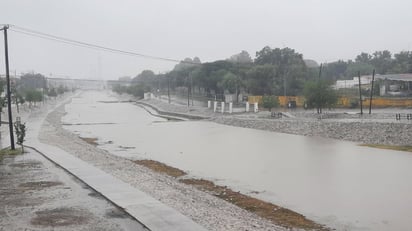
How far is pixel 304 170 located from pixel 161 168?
5916mm

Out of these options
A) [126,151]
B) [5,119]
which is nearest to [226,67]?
[5,119]

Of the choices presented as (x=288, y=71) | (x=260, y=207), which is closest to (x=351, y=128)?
(x=260, y=207)

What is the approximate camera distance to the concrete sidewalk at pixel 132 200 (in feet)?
32.3

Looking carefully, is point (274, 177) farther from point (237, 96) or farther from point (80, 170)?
point (237, 96)

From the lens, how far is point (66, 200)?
1228 centimetres

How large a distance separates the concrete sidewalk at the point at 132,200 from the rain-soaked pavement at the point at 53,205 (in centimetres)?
21

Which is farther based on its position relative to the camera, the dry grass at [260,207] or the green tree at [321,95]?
the green tree at [321,95]

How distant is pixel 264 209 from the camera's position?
13.0 m

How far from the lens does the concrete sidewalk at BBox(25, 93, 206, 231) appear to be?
9.84 metres

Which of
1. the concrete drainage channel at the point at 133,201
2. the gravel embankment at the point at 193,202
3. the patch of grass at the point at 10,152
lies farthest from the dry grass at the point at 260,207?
the patch of grass at the point at 10,152

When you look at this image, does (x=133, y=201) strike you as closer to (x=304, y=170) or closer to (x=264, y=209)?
(x=264, y=209)

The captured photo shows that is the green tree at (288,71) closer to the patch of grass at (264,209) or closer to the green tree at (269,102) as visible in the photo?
the green tree at (269,102)

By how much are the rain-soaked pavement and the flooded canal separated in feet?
16.3

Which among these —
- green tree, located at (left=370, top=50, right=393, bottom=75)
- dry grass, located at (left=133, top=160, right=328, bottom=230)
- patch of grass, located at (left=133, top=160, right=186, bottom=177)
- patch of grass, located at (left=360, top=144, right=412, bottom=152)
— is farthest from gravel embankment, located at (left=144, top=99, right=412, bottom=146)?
green tree, located at (left=370, top=50, right=393, bottom=75)
